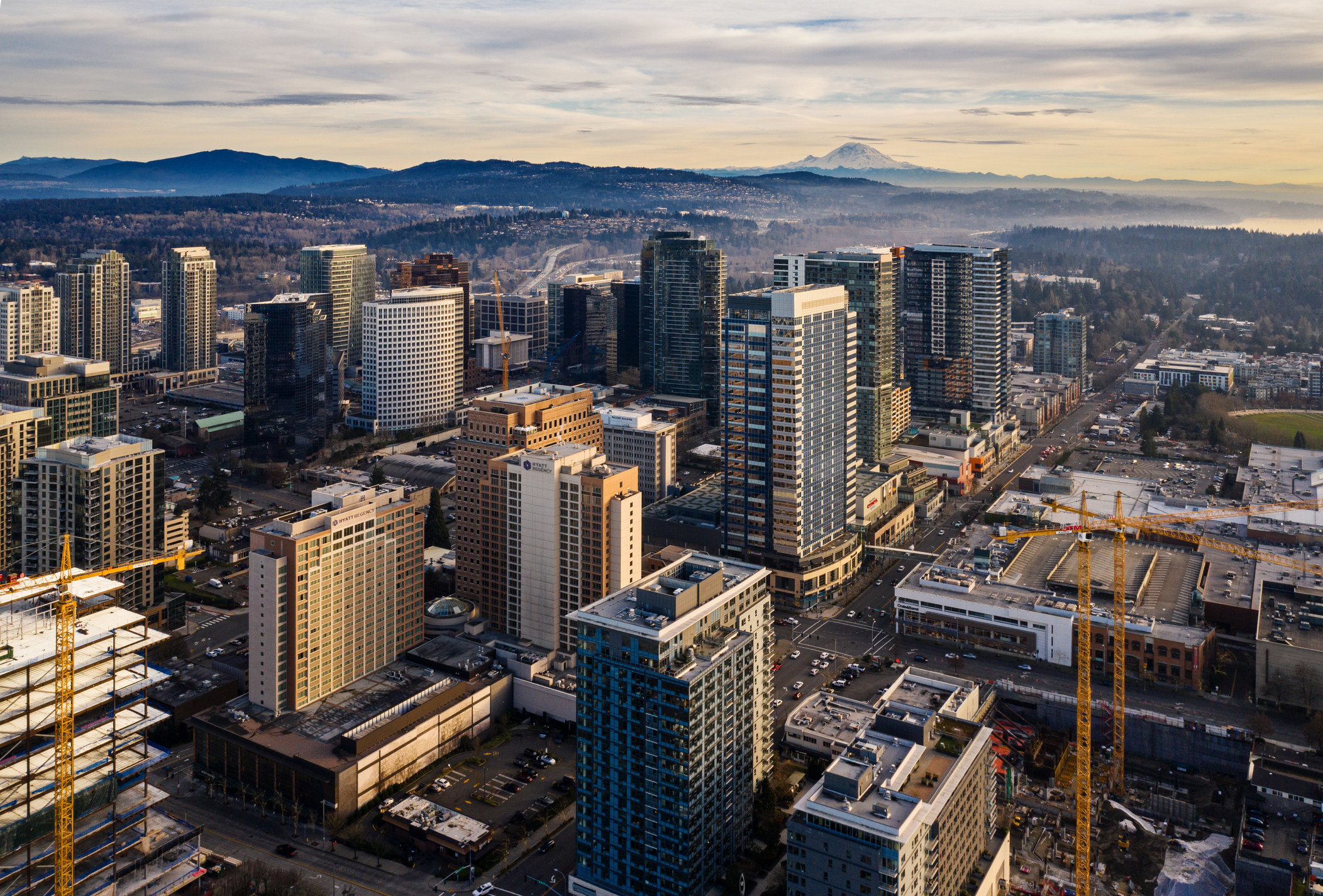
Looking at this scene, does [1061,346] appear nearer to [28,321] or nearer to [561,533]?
[561,533]

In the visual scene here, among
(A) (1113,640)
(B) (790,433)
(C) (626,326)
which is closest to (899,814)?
(A) (1113,640)

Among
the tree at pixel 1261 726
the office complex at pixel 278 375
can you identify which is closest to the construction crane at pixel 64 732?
the tree at pixel 1261 726

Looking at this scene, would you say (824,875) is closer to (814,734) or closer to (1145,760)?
(814,734)

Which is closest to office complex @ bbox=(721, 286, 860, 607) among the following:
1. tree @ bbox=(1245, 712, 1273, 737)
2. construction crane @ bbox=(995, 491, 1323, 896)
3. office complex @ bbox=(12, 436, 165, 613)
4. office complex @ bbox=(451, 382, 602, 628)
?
office complex @ bbox=(451, 382, 602, 628)

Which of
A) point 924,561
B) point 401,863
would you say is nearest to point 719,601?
point 401,863

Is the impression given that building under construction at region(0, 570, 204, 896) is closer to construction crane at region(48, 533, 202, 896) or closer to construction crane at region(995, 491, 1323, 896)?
construction crane at region(48, 533, 202, 896)
